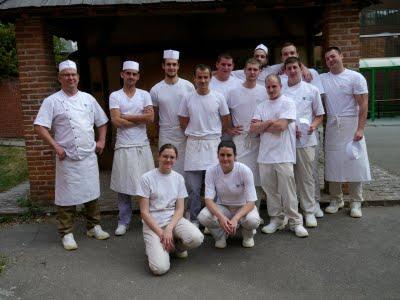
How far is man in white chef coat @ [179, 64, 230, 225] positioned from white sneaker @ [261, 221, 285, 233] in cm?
93

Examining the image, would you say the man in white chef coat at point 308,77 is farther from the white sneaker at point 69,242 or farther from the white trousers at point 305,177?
the white sneaker at point 69,242

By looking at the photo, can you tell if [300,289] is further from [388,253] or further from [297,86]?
[297,86]

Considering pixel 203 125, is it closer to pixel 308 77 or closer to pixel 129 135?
pixel 129 135

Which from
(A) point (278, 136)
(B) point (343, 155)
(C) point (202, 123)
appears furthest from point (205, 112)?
(B) point (343, 155)

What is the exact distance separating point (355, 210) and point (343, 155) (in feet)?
2.28

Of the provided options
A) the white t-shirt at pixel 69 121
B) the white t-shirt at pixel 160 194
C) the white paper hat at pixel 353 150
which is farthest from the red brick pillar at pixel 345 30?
the white t-shirt at pixel 69 121

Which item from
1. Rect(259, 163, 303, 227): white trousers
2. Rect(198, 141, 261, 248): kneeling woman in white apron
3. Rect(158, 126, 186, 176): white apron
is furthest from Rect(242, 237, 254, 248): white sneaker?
Rect(158, 126, 186, 176): white apron

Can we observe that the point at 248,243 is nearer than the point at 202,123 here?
Yes

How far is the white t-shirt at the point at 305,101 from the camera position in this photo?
4.88m

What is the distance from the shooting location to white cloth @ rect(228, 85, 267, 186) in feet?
16.3

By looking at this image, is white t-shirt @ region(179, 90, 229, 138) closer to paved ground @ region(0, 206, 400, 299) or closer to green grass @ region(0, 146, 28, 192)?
paved ground @ region(0, 206, 400, 299)

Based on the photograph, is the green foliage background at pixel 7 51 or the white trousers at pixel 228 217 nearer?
the white trousers at pixel 228 217

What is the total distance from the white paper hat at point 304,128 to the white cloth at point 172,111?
51.3 inches

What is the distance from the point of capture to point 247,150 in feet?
16.5
